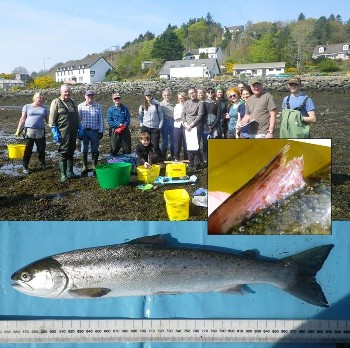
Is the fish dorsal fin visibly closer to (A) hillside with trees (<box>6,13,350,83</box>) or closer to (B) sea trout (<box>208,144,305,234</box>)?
(B) sea trout (<box>208,144,305,234</box>)

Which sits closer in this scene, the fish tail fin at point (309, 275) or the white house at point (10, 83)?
the fish tail fin at point (309, 275)

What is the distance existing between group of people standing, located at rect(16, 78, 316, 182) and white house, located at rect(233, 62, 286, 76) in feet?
0.56

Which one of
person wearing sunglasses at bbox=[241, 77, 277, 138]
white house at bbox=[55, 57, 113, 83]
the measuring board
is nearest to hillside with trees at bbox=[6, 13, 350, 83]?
white house at bbox=[55, 57, 113, 83]

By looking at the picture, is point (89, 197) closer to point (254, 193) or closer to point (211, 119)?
point (211, 119)

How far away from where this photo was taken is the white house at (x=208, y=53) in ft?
11.8

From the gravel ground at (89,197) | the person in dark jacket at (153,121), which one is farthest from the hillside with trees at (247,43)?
the person in dark jacket at (153,121)

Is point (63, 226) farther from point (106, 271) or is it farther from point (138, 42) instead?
point (138, 42)

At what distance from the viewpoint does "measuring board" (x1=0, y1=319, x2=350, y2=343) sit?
2430 millimetres

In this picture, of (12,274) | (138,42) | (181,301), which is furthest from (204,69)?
(12,274)

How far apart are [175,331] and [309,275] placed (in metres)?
0.91

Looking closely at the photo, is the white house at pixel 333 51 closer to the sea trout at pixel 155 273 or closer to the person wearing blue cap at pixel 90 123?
the sea trout at pixel 155 273

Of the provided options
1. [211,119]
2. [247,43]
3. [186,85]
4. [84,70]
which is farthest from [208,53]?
[84,70]

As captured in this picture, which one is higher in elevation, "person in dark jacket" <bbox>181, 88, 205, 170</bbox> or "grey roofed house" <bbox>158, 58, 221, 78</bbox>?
"grey roofed house" <bbox>158, 58, 221, 78</bbox>

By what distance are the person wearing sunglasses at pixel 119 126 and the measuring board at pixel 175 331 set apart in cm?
345
